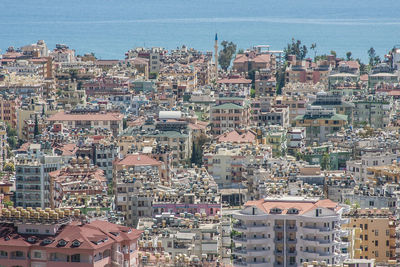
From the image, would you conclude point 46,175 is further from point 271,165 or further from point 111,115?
point 111,115

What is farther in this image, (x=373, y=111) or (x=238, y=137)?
(x=373, y=111)

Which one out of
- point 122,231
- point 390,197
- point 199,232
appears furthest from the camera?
point 390,197

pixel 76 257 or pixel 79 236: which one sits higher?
pixel 79 236

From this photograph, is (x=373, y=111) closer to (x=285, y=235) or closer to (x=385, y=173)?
(x=385, y=173)

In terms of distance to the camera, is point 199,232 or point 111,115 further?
point 111,115

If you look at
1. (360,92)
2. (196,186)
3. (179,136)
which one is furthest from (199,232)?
(360,92)

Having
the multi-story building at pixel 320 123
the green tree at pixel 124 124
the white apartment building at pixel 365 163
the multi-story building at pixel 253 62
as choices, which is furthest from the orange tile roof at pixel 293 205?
the multi-story building at pixel 253 62

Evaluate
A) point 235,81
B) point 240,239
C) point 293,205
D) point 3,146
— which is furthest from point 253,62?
point 240,239
